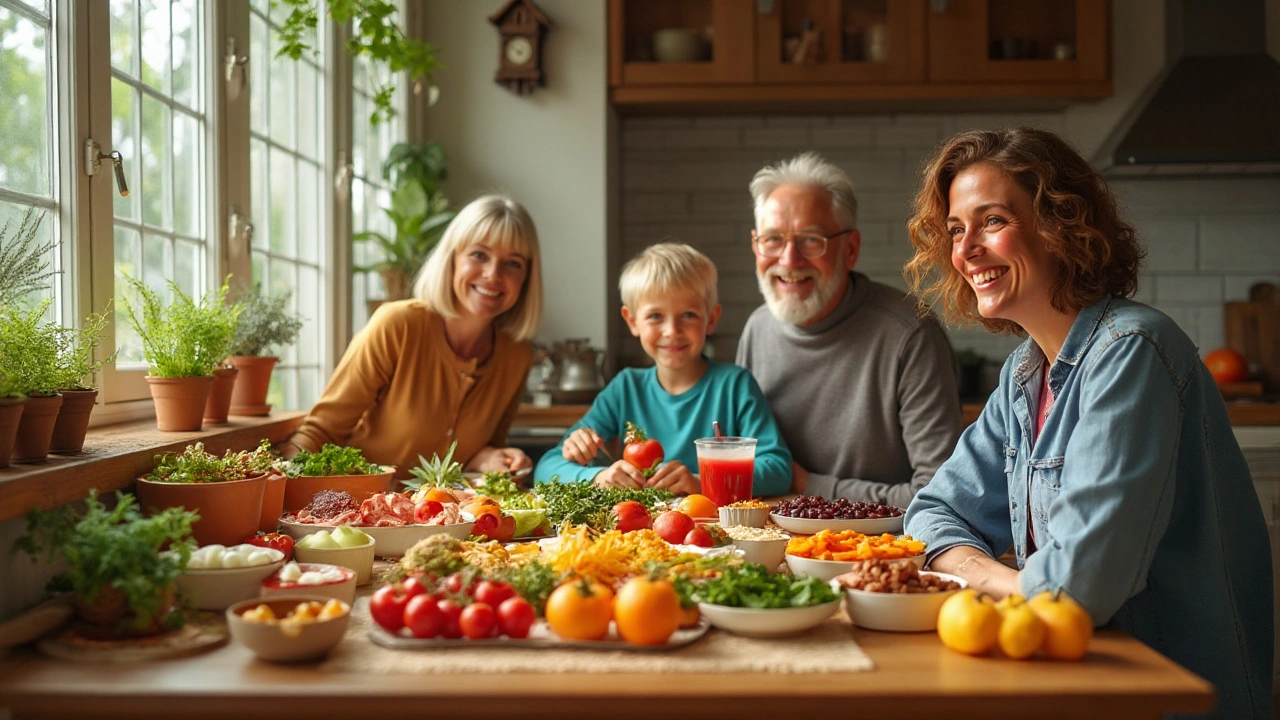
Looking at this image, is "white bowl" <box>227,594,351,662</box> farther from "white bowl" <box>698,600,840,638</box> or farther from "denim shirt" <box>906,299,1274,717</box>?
"denim shirt" <box>906,299,1274,717</box>

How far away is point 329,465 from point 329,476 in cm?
4

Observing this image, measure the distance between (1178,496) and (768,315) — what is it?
1.57 m

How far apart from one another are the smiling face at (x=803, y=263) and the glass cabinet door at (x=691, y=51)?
173 cm

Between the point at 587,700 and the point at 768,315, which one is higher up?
the point at 768,315

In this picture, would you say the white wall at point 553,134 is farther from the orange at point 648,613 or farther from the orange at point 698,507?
the orange at point 648,613

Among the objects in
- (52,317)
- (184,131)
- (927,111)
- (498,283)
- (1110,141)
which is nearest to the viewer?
(52,317)

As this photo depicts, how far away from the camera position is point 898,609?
1.39 metres

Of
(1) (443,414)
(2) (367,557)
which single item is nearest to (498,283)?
(1) (443,414)

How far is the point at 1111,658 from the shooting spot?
130cm

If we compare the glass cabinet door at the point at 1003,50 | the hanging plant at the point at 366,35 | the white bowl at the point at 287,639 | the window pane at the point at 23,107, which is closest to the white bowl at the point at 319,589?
the white bowl at the point at 287,639

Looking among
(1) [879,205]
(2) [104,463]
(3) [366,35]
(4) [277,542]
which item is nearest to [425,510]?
(4) [277,542]

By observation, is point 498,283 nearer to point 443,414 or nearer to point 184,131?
point 443,414

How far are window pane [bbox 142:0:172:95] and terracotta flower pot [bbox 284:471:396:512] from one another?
1.03 m

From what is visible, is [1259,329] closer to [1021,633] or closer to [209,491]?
[1021,633]
